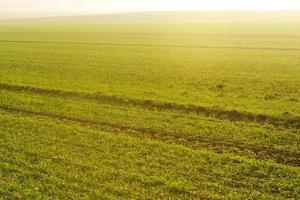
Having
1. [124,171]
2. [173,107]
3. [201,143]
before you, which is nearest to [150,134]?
[201,143]

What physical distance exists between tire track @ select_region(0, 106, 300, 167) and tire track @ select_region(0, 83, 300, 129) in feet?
11.0

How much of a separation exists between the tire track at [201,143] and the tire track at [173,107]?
335 centimetres

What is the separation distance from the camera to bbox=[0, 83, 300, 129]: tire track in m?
18.3

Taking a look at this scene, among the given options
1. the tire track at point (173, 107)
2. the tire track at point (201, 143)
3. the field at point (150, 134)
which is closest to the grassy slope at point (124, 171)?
the field at point (150, 134)

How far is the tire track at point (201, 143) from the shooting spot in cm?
1411

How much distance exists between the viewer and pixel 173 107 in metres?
20.9

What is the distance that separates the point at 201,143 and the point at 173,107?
5637 mm

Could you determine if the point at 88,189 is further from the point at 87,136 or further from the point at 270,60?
the point at 270,60

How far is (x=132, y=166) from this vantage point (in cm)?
1319

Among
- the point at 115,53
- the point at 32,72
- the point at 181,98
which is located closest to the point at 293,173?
the point at 181,98

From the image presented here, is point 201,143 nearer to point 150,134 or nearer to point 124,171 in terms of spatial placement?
point 150,134

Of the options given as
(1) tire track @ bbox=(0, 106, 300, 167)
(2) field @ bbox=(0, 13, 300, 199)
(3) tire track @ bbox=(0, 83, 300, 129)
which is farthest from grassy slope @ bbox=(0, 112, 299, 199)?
(3) tire track @ bbox=(0, 83, 300, 129)

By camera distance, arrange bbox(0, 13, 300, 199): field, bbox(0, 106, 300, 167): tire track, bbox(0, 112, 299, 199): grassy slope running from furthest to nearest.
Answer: bbox(0, 106, 300, 167): tire track < bbox(0, 13, 300, 199): field < bbox(0, 112, 299, 199): grassy slope

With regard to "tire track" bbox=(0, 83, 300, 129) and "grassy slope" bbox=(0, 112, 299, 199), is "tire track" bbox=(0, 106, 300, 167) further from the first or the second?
"tire track" bbox=(0, 83, 300, 129)
